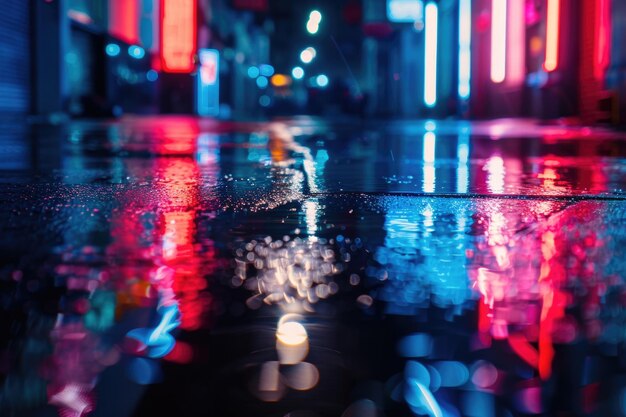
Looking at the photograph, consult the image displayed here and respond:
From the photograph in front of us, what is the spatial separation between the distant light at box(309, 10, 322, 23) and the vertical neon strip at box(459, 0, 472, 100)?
19.4 m

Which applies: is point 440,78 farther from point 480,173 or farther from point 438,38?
point 480,173

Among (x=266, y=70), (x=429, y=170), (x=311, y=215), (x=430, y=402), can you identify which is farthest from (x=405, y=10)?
(x=266, y=70)

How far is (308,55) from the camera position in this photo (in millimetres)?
51625

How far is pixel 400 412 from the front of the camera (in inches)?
30.8

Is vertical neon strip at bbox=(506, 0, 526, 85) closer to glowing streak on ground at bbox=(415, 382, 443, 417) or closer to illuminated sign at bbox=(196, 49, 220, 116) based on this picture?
illuminated sign at bbox=(196, 49, 220, 116)

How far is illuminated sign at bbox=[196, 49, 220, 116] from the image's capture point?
88.3 feet

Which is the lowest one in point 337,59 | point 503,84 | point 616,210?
point 616,210

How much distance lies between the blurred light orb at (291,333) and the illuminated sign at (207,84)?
83.0 ft

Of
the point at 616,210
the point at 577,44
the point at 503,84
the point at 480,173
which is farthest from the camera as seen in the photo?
the point at 503,84

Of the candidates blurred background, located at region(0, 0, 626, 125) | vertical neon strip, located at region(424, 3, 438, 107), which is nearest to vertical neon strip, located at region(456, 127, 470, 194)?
blurred background, located at region(0, 0, 626, 125)

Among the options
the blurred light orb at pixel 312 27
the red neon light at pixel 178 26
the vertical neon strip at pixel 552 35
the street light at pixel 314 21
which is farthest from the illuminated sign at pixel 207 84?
the vertical neon strip at pixel 552 35

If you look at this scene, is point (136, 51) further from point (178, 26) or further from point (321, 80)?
point (321, 80)

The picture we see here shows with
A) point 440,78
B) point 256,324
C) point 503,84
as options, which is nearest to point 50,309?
point 256,324

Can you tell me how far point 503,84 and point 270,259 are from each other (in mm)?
17602
